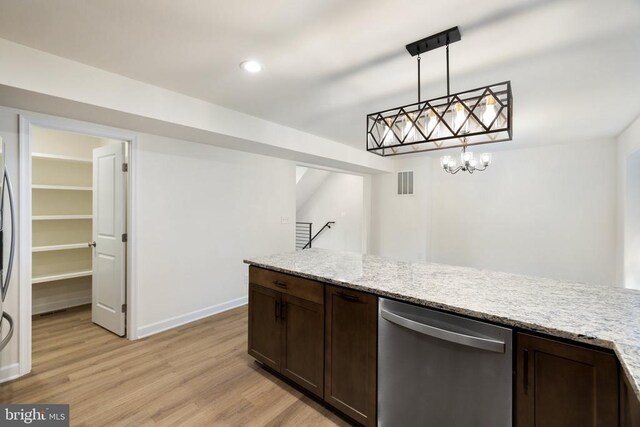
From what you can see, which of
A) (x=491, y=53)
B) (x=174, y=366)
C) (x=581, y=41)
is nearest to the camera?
(x=581, y=41)

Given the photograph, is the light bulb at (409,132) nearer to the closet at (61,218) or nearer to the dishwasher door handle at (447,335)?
the dishwasher door handle at (447,335)

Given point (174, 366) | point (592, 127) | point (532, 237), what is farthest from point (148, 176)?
point (532, 237)

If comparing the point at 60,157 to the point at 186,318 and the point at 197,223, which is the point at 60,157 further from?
the point at 186,318

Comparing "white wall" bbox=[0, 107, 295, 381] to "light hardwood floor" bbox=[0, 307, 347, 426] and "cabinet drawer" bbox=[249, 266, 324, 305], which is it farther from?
"cabinet drawer" bbox=[249, 266, 324, 305]

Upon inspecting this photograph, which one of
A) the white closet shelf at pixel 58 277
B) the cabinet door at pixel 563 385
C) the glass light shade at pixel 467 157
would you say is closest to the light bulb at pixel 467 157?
the glass light shade at pixel 467 157

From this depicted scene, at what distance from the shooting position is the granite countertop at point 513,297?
1.09 metres

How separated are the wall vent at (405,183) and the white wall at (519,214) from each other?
0.41 feet

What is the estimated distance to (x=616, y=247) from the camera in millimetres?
3961

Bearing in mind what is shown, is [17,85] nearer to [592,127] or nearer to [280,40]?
[280,40]

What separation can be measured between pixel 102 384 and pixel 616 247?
6105mm

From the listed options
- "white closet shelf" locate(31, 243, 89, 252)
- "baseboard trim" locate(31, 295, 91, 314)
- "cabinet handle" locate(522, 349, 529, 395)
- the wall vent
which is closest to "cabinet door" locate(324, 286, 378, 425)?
"cabinet handle" locate(522, 349, 529, 395)

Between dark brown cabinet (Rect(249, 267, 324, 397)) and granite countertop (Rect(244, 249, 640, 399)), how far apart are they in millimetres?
143

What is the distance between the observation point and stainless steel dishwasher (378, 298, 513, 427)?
1.27m

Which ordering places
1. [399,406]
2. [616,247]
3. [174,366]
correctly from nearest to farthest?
[399,406]
[174,366]
[616,247]
